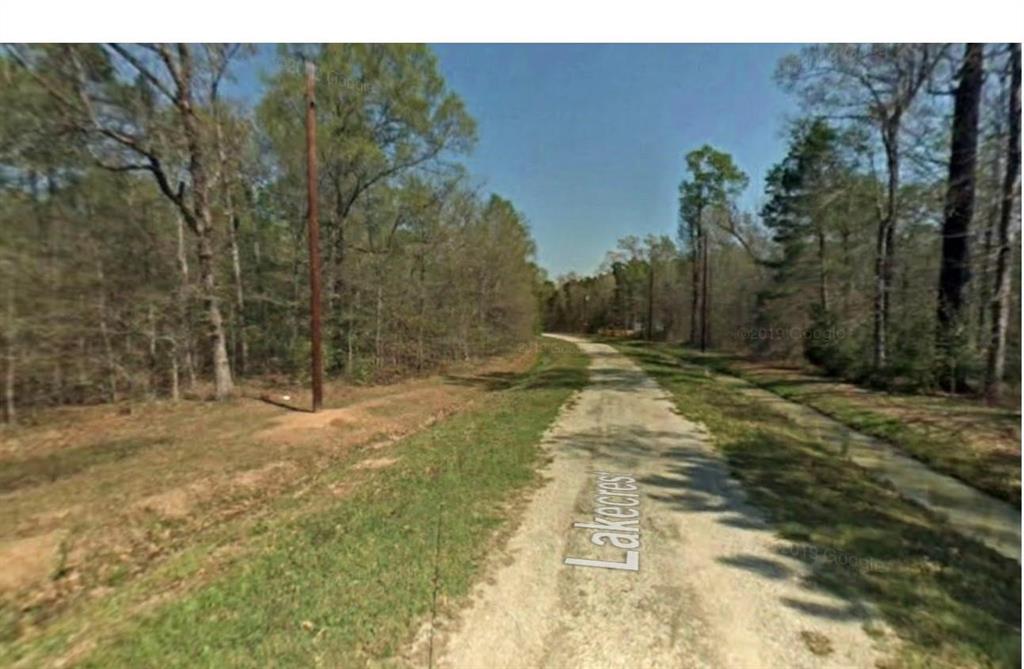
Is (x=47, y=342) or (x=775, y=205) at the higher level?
(x=775, y=205)

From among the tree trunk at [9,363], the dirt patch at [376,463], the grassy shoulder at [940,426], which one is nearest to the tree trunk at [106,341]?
the tree trunk at [9,363]

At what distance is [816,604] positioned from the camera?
8.65ft

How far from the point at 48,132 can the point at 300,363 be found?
7986mm

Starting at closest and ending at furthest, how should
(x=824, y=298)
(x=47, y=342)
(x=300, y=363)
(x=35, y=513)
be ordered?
(x=35, y=513) < (x=47, y=342) < (x=300, y=363) < (x=824, y=298)

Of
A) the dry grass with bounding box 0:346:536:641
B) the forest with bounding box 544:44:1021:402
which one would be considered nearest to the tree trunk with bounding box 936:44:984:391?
the forest with bounding box 544:44:1021:402

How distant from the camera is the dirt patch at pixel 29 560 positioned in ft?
10.8

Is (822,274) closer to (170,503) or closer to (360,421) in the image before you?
(360,421)

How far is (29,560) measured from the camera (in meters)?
3.53

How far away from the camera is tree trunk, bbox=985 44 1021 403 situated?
380 cm

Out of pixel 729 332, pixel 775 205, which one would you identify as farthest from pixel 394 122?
pixel 729 332

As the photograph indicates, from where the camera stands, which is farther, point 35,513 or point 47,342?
point 47,342

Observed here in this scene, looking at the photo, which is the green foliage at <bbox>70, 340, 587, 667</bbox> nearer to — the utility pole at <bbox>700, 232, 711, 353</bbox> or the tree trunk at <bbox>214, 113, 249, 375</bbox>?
the tree trunk at <bbox>214, 113, 249, 375</bbox>

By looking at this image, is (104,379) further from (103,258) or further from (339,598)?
(339,598)

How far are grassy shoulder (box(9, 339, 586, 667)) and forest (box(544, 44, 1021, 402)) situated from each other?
4.96 metres
